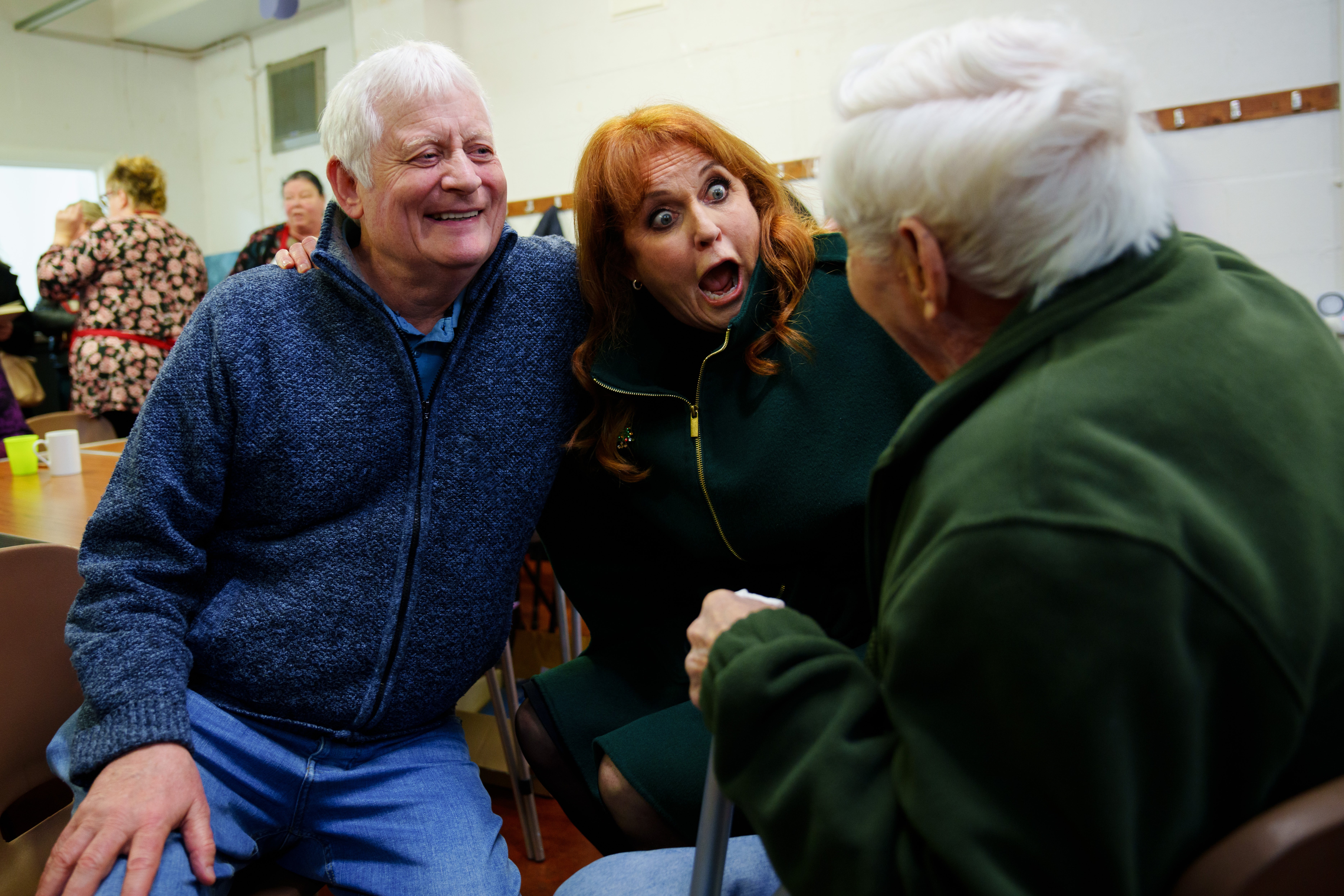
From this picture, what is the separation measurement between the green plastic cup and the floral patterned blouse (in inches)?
60.0

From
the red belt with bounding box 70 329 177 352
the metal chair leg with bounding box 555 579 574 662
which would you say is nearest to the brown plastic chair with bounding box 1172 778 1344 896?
the metal chair leg with bounding box 555 579 574 662

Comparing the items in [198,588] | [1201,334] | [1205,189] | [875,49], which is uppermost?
[1205,189]

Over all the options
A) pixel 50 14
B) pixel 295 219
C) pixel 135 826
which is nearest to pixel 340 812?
pixel 135 826

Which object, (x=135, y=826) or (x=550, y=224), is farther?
(x=550, y=224)

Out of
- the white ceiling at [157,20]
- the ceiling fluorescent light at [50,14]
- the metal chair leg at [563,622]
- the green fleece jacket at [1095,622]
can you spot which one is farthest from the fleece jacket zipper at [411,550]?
the ceiling fluorescent light at [50,14]

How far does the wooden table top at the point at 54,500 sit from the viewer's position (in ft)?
5.48

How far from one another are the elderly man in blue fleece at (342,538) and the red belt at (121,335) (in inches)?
118

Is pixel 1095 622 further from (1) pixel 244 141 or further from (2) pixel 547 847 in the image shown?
(1) pixel 244 141

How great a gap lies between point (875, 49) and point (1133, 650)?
588 millimetres

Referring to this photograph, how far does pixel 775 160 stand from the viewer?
398 cm

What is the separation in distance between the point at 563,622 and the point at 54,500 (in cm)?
121

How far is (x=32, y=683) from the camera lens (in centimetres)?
124

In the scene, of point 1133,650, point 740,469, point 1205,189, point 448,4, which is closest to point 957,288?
point 1133,650

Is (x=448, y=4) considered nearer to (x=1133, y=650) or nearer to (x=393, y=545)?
(x=393, y=545)
